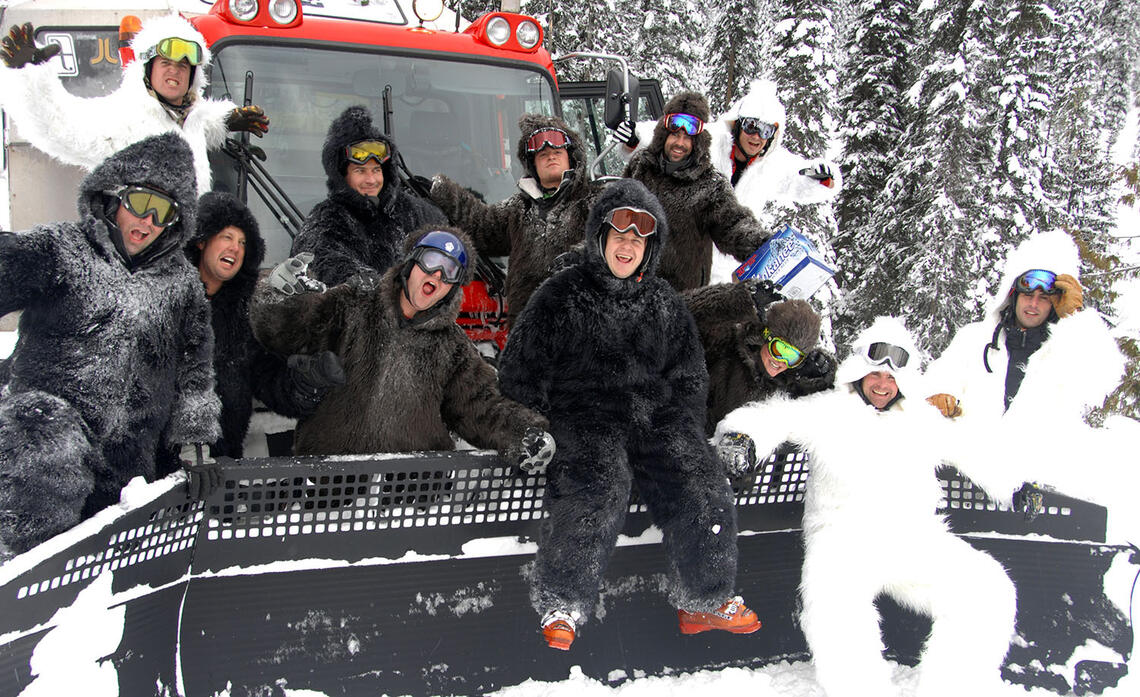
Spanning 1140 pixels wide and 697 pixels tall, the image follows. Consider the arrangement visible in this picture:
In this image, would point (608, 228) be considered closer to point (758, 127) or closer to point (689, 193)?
point (689, 193)

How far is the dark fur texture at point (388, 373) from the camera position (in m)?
3.14

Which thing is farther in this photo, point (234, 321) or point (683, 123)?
point (683, 123)

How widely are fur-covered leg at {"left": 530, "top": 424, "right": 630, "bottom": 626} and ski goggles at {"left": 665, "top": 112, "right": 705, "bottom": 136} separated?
1864 mm

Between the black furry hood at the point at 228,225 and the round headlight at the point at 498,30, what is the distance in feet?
7.50

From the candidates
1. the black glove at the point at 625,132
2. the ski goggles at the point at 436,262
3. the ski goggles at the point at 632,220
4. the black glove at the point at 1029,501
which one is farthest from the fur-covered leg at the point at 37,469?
the black glove at the point at 1029,501

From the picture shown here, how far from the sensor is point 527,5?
1823 cm

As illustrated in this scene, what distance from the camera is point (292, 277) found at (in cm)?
301

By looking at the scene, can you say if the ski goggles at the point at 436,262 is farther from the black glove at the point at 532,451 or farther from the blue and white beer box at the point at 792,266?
the blue and white beer box at the point at 792,266

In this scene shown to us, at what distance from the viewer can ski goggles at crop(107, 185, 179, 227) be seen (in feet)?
8.82

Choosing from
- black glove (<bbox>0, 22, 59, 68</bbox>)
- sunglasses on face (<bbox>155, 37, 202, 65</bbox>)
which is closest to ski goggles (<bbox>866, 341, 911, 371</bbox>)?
sunglasses on face (<bbox>155, 37, 202, 65</bbox>)

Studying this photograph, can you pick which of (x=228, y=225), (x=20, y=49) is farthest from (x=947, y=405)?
(x=20, y=49)

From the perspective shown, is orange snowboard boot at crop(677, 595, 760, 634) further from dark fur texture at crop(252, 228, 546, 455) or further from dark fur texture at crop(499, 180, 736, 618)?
dark fur texture at crop(252, 228, 546, 455)

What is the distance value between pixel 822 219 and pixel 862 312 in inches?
123

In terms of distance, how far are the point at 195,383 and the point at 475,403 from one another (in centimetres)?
104
